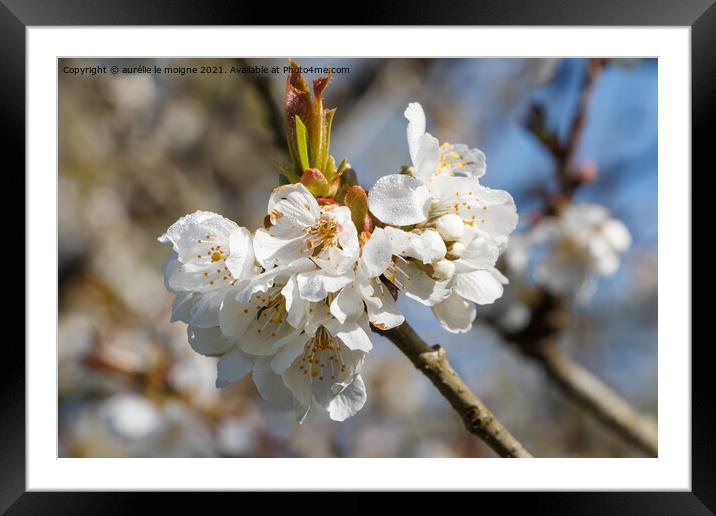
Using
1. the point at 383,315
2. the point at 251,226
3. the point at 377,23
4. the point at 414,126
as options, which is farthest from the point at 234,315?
the point at 251,226

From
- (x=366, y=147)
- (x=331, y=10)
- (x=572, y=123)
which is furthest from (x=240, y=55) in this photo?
(x=366, y=147)

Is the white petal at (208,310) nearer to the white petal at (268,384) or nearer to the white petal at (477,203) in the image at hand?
the white petal at (268,384)

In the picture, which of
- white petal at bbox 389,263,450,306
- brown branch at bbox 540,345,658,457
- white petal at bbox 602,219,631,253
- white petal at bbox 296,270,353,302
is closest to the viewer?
white petal at bbox 296,270,353,302

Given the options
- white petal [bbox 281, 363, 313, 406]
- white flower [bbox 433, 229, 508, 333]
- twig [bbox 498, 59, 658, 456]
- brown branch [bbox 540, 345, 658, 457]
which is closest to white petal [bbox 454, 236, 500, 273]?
white flower [bbox 433, 229, 508, 333]

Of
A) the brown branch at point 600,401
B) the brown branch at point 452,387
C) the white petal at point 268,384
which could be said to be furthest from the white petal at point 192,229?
the brown branch at point 600,401

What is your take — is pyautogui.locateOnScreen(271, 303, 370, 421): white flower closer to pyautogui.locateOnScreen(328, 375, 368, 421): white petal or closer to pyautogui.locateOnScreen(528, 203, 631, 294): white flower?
pyautogui.locateOnScreen(328, 375, 368, 421): white petal

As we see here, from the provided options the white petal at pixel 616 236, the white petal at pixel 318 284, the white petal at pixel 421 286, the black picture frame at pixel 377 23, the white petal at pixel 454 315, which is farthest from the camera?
the white petal at pixel 616 236
